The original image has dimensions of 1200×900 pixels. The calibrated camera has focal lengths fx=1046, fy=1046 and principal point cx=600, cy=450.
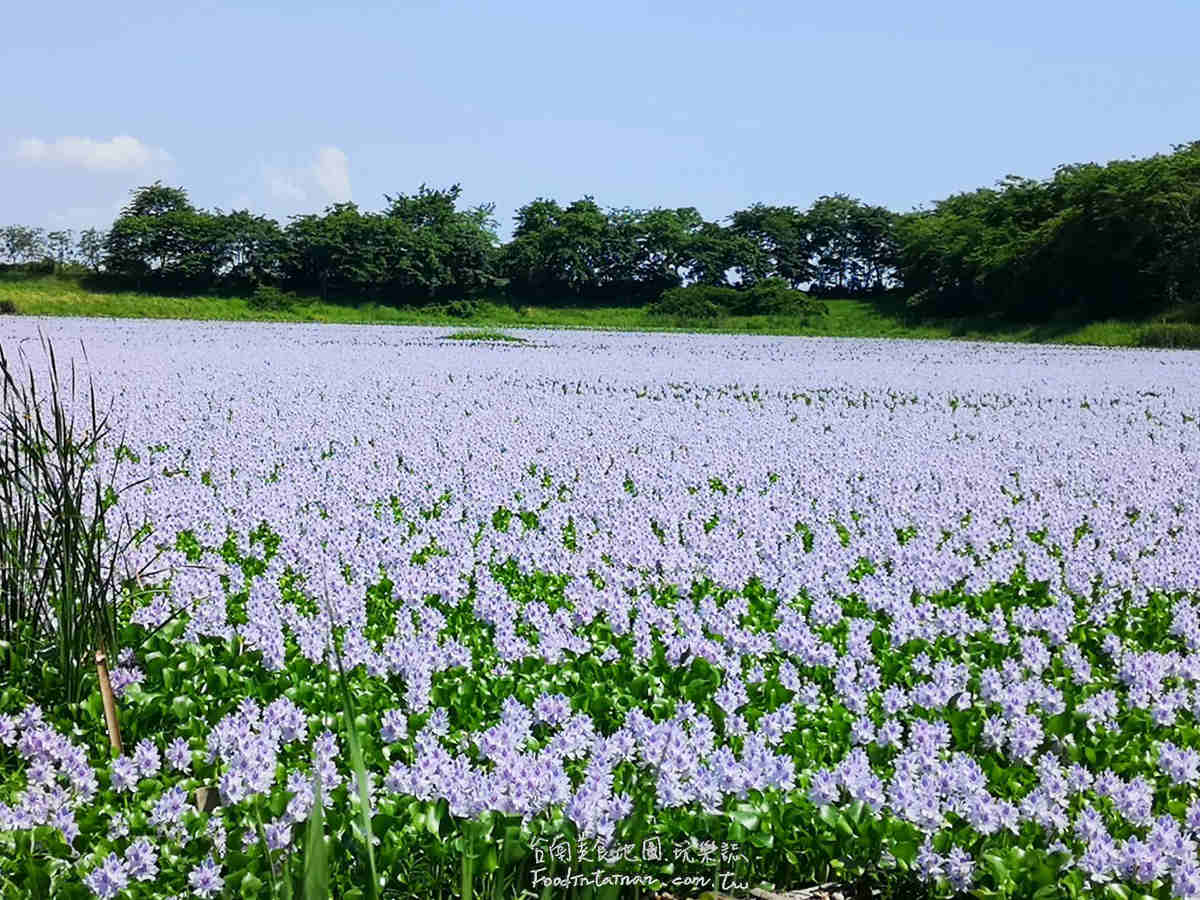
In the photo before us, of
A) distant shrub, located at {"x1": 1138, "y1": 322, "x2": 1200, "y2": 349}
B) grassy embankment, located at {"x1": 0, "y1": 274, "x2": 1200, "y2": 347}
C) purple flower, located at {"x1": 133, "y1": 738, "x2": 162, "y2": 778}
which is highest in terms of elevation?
grassy embankment, located at {"x1": 0, "y1": 274, "x2": 1200, "y2": 347}

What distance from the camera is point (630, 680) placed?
4328 millimetres

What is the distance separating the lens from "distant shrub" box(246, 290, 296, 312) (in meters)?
55.5

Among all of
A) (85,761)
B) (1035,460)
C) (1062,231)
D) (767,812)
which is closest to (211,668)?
(85,761)

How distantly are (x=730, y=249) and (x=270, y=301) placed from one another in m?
31.9

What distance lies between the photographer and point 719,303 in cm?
5853

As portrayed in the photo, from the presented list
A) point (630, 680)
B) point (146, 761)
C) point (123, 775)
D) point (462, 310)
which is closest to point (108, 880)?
point (123, 775)

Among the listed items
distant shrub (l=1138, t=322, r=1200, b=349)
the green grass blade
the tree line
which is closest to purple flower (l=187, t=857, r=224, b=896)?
the green grass blade

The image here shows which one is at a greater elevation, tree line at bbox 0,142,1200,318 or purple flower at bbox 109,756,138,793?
tree line at bbox 0,142,1200,318

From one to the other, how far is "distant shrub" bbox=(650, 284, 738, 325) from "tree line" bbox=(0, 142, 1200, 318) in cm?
240

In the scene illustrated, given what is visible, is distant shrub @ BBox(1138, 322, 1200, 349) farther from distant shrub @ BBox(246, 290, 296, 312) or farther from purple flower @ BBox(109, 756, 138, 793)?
distant shrub @ BBox(246, 290, 296, 312)

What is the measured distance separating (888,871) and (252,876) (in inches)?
72.9

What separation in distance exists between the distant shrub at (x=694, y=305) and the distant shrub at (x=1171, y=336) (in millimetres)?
20446

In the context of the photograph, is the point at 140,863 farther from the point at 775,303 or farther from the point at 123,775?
the point at 775,303

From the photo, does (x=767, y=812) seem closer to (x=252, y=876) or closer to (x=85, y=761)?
(x=252, y=876)
